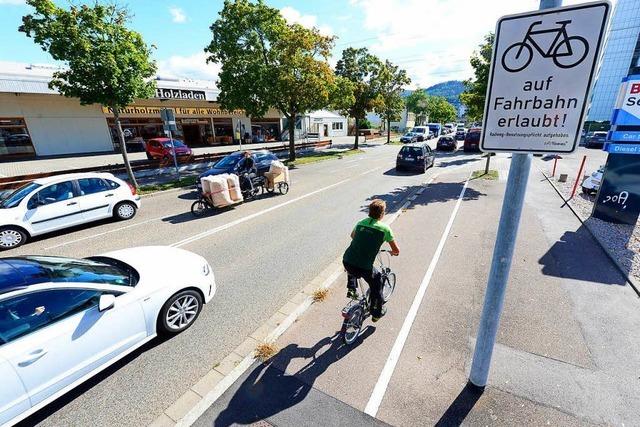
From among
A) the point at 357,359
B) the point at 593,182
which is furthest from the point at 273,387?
the point at 593,182

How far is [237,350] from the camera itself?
13.6ft

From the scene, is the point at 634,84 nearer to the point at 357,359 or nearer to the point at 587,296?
the point at 587,296

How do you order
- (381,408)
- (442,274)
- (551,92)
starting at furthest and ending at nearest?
(442,274) → (381,408) → (551,92)

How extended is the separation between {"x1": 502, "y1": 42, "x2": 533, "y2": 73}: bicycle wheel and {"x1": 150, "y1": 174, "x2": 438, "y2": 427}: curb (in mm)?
4149

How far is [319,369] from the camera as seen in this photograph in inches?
150

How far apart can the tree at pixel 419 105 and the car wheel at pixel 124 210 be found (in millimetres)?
78195

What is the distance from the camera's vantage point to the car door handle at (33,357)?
296cm

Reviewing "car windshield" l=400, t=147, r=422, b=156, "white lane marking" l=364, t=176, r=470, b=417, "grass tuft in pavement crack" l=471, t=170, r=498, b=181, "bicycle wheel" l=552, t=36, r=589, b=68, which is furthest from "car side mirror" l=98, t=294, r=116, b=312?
"car windshield" l=400, t=147, r=422, b=156

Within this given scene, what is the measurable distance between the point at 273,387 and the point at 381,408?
126 cm

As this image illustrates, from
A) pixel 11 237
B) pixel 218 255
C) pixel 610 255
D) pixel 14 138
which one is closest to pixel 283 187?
pixel 218 255

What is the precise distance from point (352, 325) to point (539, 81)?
3.36 metres

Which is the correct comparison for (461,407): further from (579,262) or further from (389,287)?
(579,262)

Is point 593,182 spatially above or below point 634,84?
below

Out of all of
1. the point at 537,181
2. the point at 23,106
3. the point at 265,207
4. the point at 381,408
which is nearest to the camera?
the point at 381,408
